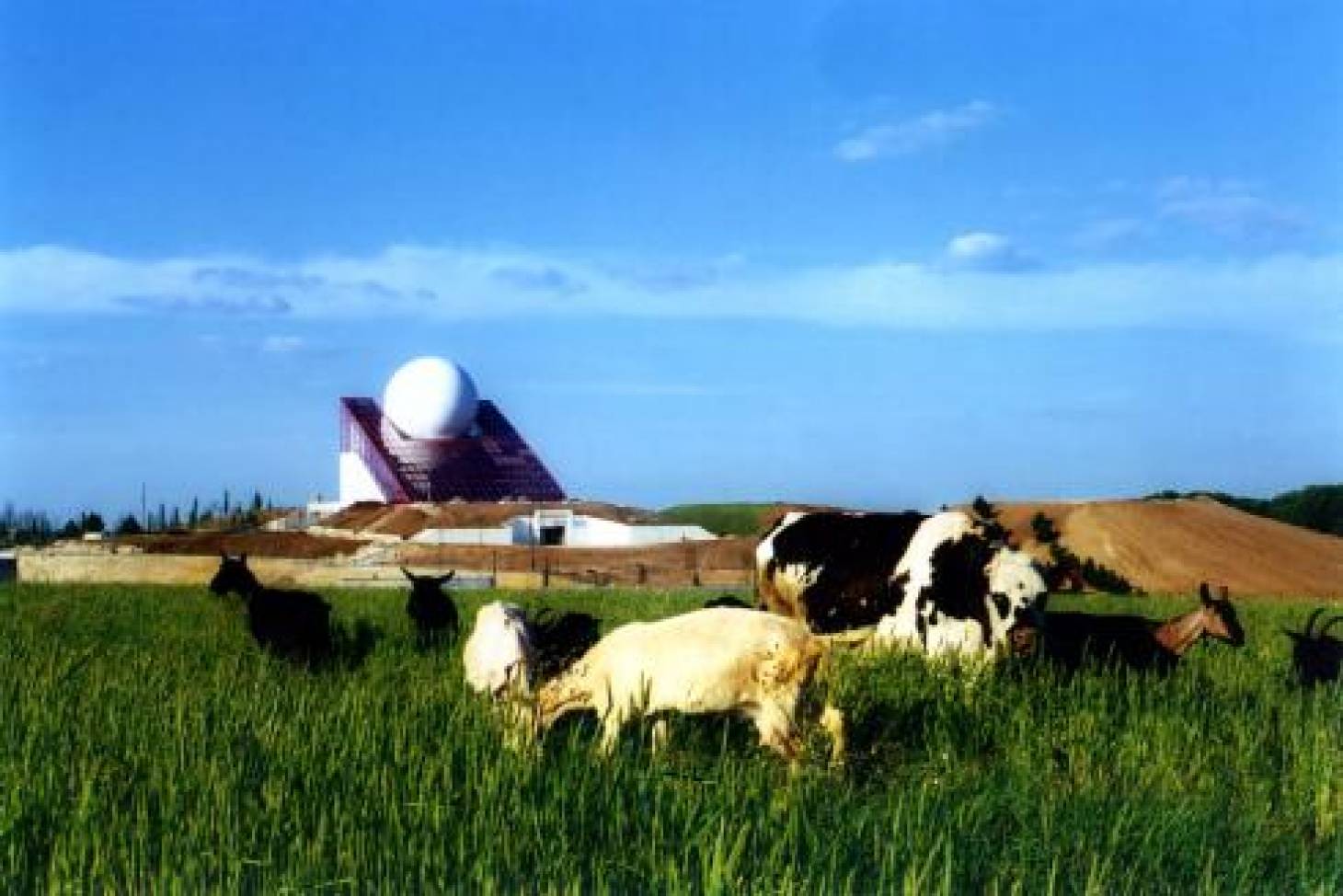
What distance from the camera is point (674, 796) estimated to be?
6.24m

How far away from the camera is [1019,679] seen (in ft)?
35.3

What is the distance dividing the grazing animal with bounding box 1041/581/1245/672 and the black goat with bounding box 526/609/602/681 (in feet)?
11.8

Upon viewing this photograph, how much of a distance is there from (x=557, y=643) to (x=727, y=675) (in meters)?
1.85

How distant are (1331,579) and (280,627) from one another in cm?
2385

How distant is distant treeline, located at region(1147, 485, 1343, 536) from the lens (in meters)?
42.9

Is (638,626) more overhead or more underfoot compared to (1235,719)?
more overhead

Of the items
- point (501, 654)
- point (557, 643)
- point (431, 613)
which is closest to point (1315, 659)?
point (557, 643)

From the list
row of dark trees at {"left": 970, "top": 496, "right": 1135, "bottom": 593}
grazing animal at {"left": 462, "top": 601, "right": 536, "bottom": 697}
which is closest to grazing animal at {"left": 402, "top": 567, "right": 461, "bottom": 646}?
grazing animal at {"left": 462, "top": 601, "right": 536, "bottom": 697}

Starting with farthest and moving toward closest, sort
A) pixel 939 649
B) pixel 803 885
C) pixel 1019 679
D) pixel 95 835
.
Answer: pixel 939 649 → pixel 1019 679 → pixel 95 835 → pixel 803 885

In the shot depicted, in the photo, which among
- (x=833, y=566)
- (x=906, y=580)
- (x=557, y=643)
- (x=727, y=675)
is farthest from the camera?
(x=833, y=566)

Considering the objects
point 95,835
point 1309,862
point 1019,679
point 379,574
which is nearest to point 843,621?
point 1019,679

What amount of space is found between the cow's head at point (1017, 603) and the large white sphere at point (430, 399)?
1976 inches

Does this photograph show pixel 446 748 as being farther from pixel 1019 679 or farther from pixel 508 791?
pixel 1019 679

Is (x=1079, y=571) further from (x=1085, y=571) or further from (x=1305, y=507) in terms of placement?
(x=1305, y=507)
